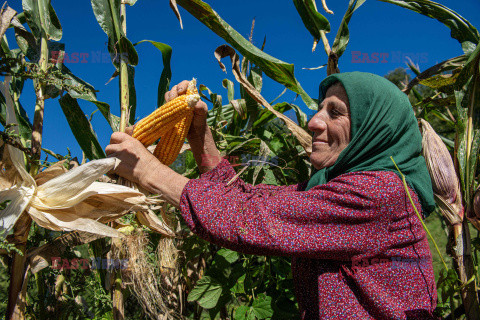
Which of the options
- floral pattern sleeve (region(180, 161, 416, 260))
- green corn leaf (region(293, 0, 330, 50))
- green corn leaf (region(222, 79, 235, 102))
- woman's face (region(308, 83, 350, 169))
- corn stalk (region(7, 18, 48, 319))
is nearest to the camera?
floral pattern sleeve (region(180, 161, 416, 260))

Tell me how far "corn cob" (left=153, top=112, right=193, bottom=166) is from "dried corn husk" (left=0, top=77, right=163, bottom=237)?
0.22m

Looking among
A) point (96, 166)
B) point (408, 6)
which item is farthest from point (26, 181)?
point (408, 6)

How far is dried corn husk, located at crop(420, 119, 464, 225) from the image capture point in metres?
1.81

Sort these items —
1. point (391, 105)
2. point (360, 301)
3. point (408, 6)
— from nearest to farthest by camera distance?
point (360, 301) → point (391, 105) → point (408, 6)

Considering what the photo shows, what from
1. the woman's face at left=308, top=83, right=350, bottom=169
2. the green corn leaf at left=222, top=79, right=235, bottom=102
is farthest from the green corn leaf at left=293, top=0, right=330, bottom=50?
the woman's face at left=308, top=83, right=350, bottom=169

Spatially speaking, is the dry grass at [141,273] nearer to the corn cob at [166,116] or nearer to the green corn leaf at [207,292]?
the green corn leaf at [207,292]

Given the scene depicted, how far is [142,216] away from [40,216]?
41 cm

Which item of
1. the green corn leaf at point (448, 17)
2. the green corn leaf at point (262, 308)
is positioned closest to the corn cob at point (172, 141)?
the green corn leaf at point (262, 308)

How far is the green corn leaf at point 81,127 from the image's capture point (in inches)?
70.8

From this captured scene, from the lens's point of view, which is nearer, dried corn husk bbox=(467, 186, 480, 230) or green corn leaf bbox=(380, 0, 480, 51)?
dried corn husk bbox=(467, 186, 480, 230)

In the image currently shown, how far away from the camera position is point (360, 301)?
4.54 ft

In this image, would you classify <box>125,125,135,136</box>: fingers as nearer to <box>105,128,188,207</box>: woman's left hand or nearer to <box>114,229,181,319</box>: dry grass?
<box>105,128,188,207</box>: woman's left hand

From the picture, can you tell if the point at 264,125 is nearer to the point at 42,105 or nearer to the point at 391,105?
the point at 391,105

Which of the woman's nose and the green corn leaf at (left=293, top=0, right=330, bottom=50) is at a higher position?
the green corn leaf at (left=293, top=0, right=330, bottom=50)
